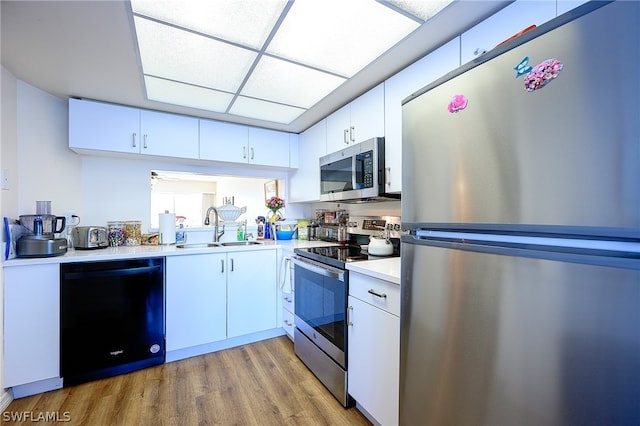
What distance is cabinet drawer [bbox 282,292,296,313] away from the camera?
8.12ft

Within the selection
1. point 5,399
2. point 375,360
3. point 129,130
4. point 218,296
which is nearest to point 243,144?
point 129,130

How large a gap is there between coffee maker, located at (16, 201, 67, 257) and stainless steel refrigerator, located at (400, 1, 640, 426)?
7.78ft

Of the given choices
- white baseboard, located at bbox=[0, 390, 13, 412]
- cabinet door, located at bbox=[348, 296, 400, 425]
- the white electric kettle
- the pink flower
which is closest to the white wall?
white baseboard, located at bbox=[0, 390, 13, 412]

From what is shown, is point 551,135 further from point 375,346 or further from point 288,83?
point 288,83

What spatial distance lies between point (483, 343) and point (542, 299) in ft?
0.72

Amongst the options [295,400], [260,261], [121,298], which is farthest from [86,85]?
[295,400]

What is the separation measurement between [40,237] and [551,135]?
9.01 ft

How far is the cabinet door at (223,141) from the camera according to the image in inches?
103

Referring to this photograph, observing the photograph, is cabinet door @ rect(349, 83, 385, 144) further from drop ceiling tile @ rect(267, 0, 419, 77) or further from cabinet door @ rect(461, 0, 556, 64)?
cabinet door @ rect(461, 0, 556, 64)

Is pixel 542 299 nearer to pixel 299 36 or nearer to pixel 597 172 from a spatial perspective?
pixel 597 172

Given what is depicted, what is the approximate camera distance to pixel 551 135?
64 cm

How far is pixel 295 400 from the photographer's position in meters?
1.74

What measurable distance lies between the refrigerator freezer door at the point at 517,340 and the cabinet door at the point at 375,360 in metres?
0.24

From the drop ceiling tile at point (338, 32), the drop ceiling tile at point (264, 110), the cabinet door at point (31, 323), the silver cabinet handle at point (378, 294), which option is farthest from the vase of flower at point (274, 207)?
the silver cabinet handle at point (378, 294)
